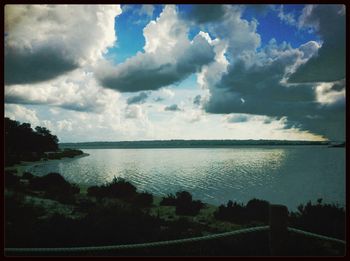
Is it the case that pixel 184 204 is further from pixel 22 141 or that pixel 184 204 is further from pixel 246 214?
pixel 22 141

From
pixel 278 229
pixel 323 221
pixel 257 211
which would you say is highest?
pixel 278 229

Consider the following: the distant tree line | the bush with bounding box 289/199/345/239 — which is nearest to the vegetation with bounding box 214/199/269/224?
the bush with bounding box 289/199/345/239

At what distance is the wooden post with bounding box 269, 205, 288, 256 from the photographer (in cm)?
471

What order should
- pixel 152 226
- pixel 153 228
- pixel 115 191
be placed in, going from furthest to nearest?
pixel 115 191 < pixel 152 226 < pixel 153 228

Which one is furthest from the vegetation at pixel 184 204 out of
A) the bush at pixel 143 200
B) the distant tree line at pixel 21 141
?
the distant tree line at pixel 21 141

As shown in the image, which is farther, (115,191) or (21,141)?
(21,141)

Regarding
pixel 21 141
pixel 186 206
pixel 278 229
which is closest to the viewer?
pixel 278 229

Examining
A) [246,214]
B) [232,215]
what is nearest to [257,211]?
[246,214]

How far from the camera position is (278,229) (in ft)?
15.6

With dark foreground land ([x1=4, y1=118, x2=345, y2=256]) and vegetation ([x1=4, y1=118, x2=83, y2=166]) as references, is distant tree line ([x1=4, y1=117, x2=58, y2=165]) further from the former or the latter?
dark foreground land ([x1=4, y1=118, x2=345, y2=256])

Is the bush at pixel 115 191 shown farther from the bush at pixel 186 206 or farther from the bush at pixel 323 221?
the bush at pixel 323 221

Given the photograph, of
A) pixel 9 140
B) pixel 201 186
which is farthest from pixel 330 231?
pixel 9 140

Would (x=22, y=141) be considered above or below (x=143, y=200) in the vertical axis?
above

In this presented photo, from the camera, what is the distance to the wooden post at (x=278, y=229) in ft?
15.4
